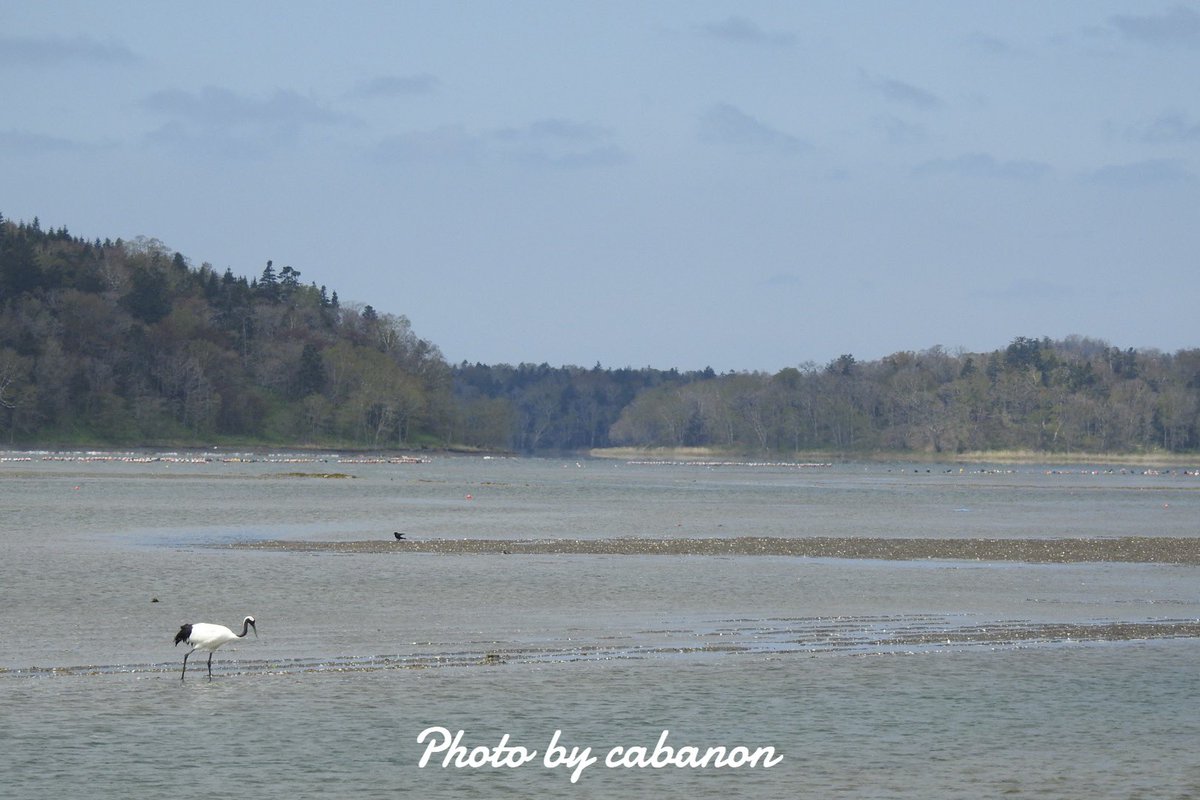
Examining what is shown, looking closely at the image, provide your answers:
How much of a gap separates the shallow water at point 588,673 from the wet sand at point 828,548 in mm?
2274

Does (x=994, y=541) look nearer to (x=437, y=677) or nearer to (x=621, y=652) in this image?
(x=621, y=652)

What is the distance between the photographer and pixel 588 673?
2147 cm

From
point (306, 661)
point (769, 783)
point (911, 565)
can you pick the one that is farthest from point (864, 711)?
point (911, 565)

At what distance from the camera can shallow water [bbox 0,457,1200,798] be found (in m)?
15.9

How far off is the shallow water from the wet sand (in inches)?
89.5
